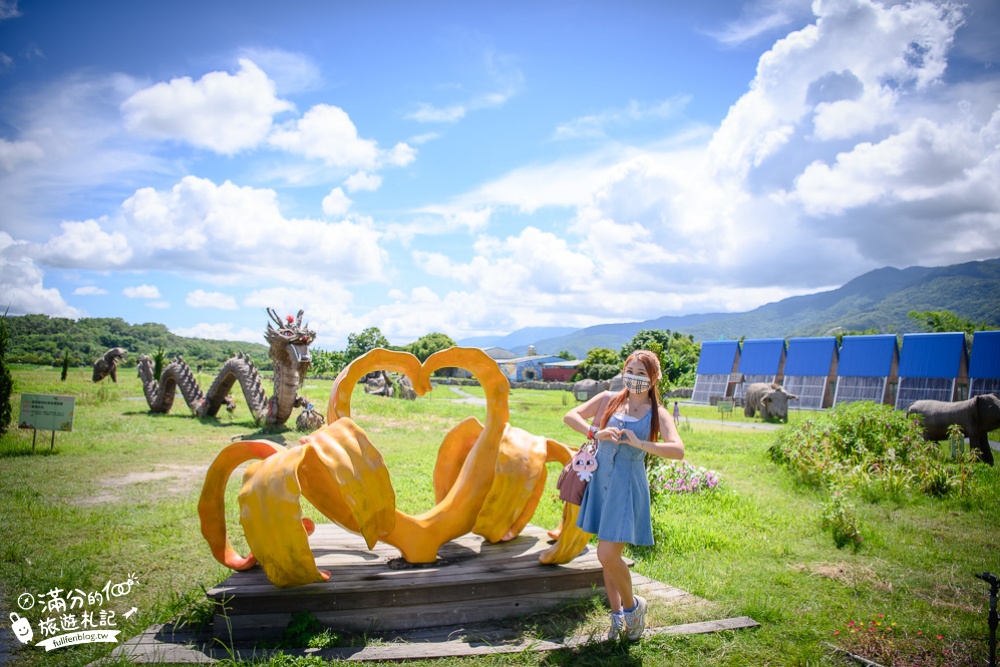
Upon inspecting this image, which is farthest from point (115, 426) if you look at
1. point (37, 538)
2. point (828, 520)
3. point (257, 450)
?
point (828, 520)

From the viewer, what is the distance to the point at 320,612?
4.18 m

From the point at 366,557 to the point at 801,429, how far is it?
956 cm

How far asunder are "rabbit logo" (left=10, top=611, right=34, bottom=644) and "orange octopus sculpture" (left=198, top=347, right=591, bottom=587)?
135 centimetres

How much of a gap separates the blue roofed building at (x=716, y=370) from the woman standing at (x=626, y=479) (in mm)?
33001

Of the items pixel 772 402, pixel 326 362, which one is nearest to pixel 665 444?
pixel 772 402

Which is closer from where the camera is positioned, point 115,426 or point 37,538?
point 37,538

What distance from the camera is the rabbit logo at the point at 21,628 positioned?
418 centimetres

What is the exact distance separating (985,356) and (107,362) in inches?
1421

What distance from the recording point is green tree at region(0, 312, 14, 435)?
1097 centimetres

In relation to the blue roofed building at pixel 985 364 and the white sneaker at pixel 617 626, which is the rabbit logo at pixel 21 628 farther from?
the blue roofed building at pixel 985 364

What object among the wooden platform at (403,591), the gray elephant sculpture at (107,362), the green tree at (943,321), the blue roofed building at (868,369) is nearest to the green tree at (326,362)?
the gray elephant sculpture at (107,362)

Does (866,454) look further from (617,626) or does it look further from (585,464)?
(585,464)

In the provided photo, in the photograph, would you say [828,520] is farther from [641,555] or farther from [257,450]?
[257,450]

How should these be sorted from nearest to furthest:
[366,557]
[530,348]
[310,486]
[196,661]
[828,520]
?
[196,661] → [310,486] → [366,557] → [828,520] → [530,348]
